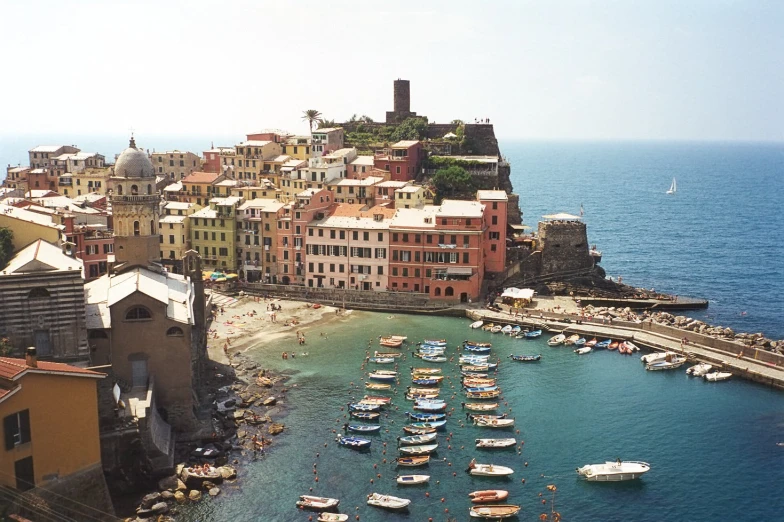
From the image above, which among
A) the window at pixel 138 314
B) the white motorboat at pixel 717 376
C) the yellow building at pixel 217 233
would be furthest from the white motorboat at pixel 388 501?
the yellow building at pixel 217 233

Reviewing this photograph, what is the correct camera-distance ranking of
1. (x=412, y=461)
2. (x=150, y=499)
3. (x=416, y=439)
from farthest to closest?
(x=416, y=439) → (x=412, y=461) → (x=150, y=499)

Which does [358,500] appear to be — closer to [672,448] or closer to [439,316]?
[672,448]

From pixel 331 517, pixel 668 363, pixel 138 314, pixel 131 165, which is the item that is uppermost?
pixel 131 165

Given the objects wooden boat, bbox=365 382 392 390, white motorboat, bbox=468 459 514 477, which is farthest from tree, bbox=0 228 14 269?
white motorboat, bbox=468 459 514 477

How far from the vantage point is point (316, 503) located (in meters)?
44.6

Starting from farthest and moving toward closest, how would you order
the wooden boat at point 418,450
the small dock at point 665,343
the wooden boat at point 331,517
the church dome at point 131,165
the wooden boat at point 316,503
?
the small dock at point 665,343, the church dome at point 131,165, the wooden boat at point 418,450, the wooden boat at point 316,503, the wooden boat at point 331,517

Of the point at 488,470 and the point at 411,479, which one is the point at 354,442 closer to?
the point at 411,479

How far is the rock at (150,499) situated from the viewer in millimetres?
43688

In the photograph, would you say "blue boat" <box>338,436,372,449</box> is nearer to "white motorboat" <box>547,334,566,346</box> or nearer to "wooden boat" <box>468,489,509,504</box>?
"wooden boat" <box>468,489,509,504</box>

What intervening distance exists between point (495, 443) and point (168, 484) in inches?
832

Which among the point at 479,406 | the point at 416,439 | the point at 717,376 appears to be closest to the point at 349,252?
the point at 479,406

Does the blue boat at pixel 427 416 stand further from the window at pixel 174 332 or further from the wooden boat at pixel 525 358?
the window at pixel 174 332

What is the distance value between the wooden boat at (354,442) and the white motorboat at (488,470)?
7.49m

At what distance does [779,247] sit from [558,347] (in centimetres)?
8807
